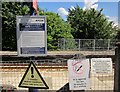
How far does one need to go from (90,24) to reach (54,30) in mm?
6260

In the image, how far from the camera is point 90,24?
29.7m

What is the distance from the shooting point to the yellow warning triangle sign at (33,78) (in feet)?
9.57

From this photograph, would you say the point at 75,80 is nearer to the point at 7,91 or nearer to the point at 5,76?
the point at 7,91

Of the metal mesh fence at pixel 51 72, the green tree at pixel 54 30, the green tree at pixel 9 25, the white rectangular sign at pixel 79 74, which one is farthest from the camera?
the green tree at pixel 54 30

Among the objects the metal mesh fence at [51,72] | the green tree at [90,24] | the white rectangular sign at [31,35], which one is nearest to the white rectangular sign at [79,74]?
the metal mesh fence at [51,72]

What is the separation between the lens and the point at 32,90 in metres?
3.12

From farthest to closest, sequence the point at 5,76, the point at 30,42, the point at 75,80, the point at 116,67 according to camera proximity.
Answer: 1. the point at 5,76
2. the point at 116,67
3. the point at 75,80
4. the point at 30,42

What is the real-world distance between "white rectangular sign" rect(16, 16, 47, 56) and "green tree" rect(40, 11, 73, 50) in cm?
2005

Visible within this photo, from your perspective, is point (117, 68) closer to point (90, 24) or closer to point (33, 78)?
point (33, 78)

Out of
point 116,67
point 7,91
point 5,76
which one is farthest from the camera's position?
point 5,76

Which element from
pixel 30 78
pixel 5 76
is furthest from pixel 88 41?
pixel 30 78

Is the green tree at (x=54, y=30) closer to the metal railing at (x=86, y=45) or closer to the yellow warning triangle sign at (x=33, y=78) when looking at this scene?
the metal railing at (x=86, y=45)

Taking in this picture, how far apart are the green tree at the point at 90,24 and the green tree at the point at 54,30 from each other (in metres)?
2.86

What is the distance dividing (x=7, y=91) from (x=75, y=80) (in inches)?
70.5
